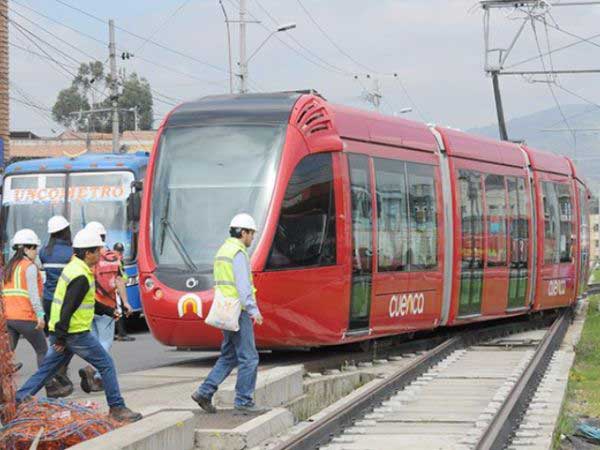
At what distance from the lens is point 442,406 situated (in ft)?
45.5

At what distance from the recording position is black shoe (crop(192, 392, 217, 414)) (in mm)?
11609

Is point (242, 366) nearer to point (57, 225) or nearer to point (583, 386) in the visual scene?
point (57, 225)

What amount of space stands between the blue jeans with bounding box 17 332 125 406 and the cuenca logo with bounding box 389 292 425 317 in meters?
7.24

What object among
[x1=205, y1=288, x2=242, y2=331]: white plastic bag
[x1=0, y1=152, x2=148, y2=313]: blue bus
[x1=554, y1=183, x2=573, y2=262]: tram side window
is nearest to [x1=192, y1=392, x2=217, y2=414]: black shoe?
[x1=205, y1=288, x2=242, y2=331]: white plastic bag

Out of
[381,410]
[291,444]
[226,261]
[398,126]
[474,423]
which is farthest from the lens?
[398,126]

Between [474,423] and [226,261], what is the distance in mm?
2762

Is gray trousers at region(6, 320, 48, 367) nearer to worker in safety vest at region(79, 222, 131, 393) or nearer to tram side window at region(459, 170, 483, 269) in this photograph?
worker in safety vest at region(79, 222, 131, 393)

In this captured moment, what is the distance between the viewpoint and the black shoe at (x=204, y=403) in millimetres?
11609

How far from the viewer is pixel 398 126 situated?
1861cm

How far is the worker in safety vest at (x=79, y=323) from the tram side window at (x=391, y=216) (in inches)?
265

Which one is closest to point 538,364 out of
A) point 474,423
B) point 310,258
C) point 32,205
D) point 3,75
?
point 310,258

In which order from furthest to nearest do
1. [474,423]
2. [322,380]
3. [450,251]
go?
[450,251]
[322,380]
[474,423]

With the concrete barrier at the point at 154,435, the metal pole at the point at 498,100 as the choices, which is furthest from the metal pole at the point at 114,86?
the concrete barrier at the point at 154,435

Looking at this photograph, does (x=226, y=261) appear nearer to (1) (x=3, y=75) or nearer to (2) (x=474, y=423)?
(2) (x=474, y=423)
